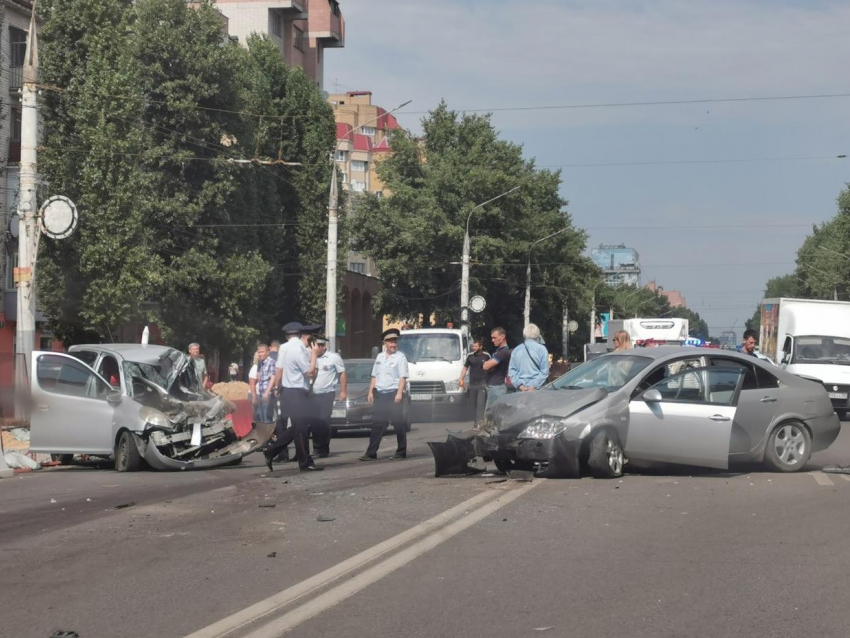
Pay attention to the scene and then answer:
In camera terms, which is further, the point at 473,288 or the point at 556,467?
the point at 473,288

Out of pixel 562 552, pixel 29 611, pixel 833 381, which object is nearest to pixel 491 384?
pixel 562 552

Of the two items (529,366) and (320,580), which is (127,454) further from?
(320,580)

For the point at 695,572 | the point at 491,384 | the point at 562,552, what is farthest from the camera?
the point at 491,384

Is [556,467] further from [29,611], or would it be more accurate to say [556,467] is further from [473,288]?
[473,288]

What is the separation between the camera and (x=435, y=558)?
763cm

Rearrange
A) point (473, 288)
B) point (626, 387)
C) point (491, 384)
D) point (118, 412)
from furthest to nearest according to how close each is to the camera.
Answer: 1. point (473, 288)
2. point (491, 384)
3. point (118, 412)
4. point (626, 387)

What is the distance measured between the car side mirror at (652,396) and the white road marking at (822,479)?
177cm

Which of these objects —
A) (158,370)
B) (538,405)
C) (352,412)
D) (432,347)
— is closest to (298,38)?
(432,347)

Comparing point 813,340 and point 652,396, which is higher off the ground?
point 813,340

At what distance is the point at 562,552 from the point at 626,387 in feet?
15.1

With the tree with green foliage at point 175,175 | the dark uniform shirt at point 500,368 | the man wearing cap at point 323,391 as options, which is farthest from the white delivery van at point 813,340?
the tree with green foliage at point 175,175

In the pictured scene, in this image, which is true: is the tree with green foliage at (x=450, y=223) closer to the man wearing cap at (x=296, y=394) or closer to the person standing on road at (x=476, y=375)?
the person standing on road at (x=476, y=375)

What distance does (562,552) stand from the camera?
7875 mm

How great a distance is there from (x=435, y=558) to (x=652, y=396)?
5.18 metres
